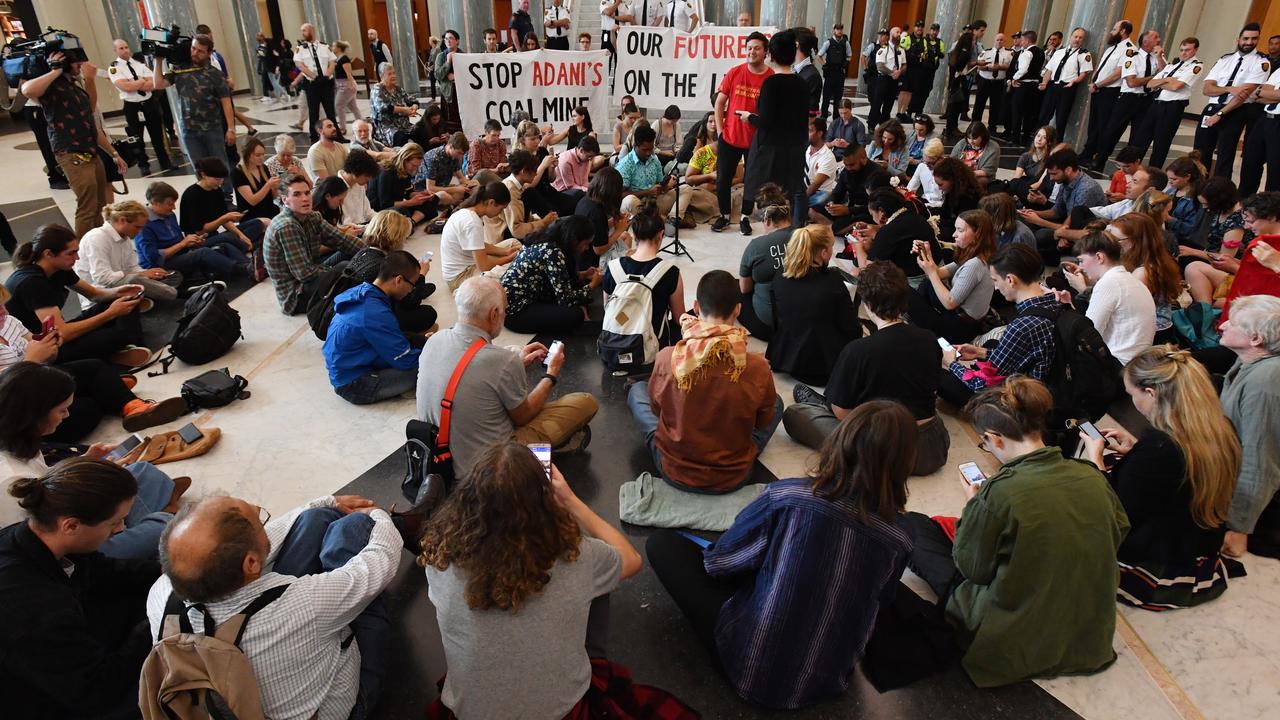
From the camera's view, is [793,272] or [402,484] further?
[793,272]

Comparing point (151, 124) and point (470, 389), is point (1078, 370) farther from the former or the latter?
point (151, 124)

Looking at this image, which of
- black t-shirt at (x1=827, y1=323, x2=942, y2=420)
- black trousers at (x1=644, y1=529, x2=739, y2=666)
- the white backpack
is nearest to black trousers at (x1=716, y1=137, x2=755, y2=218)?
the white backpack

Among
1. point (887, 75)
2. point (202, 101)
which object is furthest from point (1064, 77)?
point (202, 101)

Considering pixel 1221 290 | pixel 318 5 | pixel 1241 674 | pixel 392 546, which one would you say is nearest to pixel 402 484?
pixel 392 546

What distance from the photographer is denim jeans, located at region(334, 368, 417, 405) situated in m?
4.51

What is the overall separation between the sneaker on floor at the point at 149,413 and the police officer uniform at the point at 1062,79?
39.2ft

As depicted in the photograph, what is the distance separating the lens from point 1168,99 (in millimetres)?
9422

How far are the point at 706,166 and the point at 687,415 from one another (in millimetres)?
5885

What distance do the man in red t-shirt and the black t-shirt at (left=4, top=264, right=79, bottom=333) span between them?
577 cm

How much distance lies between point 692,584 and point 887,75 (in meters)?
13.1

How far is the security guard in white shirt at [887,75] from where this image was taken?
13055 millimetres

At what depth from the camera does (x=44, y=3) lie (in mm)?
12641

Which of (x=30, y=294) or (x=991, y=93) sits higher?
(x=991, y=93)

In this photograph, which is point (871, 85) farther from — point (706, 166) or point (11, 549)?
point (11, 549)
